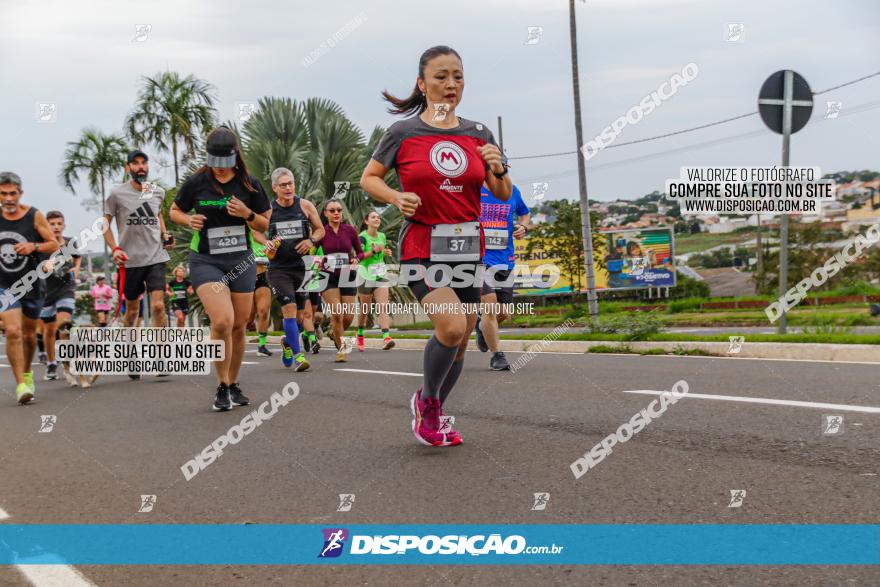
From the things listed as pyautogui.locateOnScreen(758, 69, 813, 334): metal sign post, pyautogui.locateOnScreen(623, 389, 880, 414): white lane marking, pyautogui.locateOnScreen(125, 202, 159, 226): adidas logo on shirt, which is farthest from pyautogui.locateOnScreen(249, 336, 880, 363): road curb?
pyautogui.locateOnScreen(125, 202, 159, 226): adidas logo on shirt

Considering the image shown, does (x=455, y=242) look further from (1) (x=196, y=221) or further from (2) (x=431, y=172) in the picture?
(1) (x=196, y=221)

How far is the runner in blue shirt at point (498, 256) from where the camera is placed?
9.32m

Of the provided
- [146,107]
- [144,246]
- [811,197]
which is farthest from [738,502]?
[146,107]

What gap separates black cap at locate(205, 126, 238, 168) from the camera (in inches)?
275

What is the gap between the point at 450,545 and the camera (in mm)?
3148

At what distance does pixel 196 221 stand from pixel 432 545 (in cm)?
448

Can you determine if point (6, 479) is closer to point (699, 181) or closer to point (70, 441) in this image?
point (70, 441)

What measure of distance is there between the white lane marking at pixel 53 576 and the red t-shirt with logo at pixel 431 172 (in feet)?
7.97

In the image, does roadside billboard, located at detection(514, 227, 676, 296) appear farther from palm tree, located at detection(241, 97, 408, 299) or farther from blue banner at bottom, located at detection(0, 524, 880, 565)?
blue banner at bottom, located at detection(0, 524, 880, 565)

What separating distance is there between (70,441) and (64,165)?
108 feet

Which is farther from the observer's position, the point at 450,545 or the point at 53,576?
the point at 450,545

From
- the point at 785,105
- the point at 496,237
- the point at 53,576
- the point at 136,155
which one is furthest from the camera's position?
the point at 785,105

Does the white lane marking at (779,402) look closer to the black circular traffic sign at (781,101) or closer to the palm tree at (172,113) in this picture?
the black circular traffic sign at (781,101)

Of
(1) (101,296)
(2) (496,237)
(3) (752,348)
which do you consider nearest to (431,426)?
(2) (496,237)
